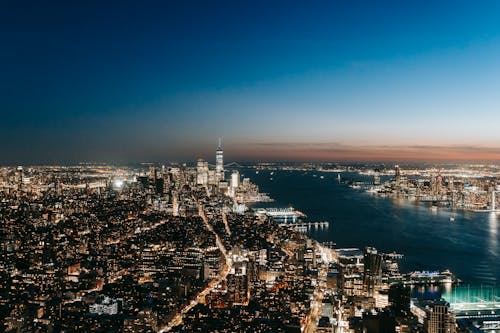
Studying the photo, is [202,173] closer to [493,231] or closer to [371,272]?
[493,231]

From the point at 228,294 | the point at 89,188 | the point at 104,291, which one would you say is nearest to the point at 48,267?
the point at 104,291

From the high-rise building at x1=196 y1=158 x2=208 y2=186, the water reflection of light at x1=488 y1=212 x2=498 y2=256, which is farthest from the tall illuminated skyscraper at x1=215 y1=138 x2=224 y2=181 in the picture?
the water reflection of light at x1=488 y1=212 x2=498 y2=256

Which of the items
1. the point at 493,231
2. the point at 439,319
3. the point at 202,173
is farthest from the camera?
the point at 202,173

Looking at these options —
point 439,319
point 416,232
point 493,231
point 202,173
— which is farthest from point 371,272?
point 202,173

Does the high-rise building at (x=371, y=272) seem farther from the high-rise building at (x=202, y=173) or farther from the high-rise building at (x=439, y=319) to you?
the high-rise building at (x=202, y=173)

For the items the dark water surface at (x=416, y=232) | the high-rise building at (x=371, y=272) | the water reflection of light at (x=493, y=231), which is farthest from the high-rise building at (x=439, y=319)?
the water reflection of light at (x=493, y=231)

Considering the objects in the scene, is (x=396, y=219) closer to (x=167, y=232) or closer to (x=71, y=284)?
(x=167, y=232)

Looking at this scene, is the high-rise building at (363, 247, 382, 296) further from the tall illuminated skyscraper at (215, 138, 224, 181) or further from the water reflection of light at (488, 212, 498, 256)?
the tall illuminated skyscraper at (215, 138, 224, 181)
